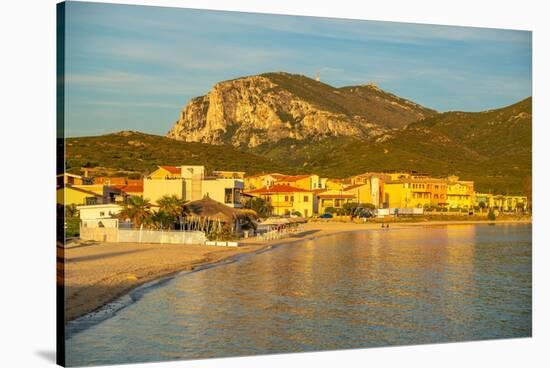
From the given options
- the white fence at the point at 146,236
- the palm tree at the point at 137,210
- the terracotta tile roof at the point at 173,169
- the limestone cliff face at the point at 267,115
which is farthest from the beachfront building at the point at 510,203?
the palm tree at the point at 137,210

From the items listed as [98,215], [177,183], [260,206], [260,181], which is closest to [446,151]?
[177,183]

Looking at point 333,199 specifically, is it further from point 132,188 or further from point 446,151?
point 132,188

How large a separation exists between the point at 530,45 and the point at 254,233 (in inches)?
741

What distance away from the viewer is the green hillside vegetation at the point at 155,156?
18.2 meters

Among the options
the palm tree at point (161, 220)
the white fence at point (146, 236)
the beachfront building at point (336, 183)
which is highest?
the beachfront building at point (336, 183)

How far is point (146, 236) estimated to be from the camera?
921 inches

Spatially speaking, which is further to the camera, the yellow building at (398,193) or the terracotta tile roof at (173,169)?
the yellow building at (398,193)

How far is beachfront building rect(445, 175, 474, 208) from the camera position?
27294 millimetres

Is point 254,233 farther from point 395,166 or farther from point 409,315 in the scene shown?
point 409,315

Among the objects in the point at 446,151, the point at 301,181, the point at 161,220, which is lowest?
the point at 161,220

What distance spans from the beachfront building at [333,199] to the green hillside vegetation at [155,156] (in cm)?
393

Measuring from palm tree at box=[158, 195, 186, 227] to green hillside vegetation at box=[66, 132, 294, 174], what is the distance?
109 cm

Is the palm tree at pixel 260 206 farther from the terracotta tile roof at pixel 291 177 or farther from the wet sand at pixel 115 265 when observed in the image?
the wet sand at pixel 115 265

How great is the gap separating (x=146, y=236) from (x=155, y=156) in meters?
5.16
